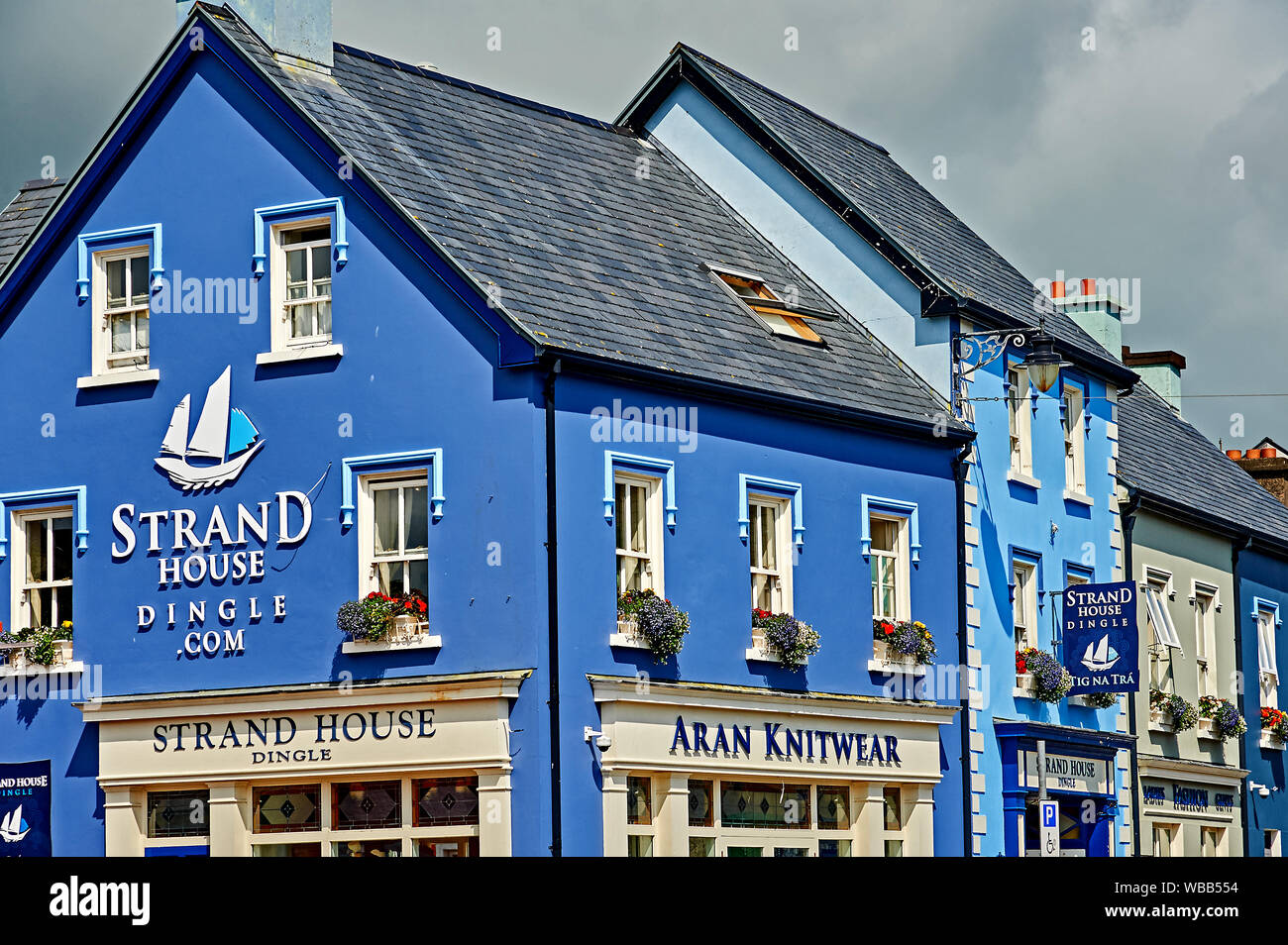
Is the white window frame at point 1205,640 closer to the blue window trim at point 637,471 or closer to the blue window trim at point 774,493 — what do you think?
the blue window trim at point 774,493

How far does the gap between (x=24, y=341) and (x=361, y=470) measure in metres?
5.17

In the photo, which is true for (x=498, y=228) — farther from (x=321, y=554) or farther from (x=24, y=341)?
(x=24, y=341)

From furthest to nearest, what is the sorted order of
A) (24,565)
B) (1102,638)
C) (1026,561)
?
(1026,561) < (1102,638) < (24,565)

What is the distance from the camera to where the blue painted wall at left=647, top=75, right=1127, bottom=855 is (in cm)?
2878

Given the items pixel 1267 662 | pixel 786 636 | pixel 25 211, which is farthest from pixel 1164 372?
pixel 25 211

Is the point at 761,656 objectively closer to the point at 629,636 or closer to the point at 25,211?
the point at 629,636

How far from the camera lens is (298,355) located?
24250mm

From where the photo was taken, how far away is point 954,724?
2777 cm

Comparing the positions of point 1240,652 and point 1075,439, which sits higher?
point 1075,439

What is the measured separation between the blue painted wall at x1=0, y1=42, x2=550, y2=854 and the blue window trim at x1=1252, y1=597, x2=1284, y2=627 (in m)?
19.0

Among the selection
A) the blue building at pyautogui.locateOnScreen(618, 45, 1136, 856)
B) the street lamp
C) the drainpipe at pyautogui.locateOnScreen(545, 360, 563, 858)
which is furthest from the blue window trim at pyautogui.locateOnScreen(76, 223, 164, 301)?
the street lamp

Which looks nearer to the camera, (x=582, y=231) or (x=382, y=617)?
(x=382, y=617)

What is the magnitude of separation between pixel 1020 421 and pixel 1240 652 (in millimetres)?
8658
